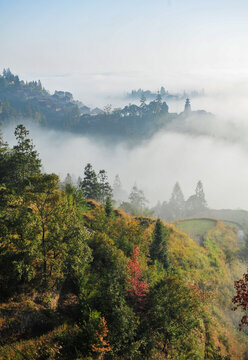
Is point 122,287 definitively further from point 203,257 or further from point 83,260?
point 203,257

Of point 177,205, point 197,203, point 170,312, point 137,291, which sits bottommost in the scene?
point 177,205

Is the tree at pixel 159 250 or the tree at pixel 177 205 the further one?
the tree at pixel 177 205

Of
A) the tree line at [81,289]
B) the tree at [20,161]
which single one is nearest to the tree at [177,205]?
the tree at [20,161]

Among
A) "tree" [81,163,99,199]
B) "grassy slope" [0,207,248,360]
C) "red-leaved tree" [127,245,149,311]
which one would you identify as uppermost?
"tree" [81,163,99,199]

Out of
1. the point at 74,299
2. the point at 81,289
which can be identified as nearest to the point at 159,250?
the point at 74,299

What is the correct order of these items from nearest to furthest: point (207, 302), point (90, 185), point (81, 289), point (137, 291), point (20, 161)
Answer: point (81, 289) < point (137, 291) < point (207, 302) < point (20, 161) < point (90, 185)

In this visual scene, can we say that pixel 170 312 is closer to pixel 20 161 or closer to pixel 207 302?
pixel 207 302

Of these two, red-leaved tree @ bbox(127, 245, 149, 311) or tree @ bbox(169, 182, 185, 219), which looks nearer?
red-leaved tree @ bbox(127, 245, 149, 311)

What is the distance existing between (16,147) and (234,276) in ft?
159

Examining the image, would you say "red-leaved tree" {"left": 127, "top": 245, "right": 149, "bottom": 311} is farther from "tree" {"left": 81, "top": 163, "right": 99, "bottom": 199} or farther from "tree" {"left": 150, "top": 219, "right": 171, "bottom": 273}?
"tree" {"left": 81, "top": 163, "right": 99, "bottom": 199}

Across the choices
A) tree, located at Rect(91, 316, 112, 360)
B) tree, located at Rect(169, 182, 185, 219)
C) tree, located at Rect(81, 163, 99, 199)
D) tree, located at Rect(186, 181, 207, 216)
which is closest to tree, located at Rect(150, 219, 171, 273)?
tree, located at Rect(91, 316, 112, 360)

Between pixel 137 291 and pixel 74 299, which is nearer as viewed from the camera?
pixel 137 291

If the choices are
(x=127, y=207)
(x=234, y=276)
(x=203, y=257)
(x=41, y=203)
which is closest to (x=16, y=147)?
(x=41, y=203)

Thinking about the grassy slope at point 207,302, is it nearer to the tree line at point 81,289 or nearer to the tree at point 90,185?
the tree line at point 81,289
